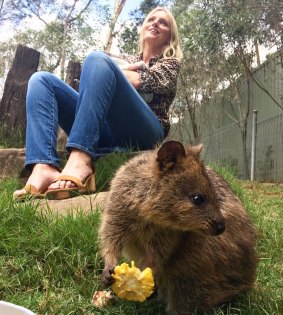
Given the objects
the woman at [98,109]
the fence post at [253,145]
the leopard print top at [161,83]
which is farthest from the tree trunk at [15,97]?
the fence post at [253,145]

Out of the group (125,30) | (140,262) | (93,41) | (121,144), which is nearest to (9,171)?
(121,144)

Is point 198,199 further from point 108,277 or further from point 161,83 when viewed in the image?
point 161,83

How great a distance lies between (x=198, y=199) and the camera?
223 centimetres

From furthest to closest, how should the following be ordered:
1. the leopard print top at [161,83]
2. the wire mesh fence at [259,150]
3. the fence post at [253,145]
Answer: the fence post at [253,145]
the wire mesh fence at [259,150]
the leopard print top at [161,83]

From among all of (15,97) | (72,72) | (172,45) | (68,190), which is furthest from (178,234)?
(15,97)

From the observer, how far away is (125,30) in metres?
19.3

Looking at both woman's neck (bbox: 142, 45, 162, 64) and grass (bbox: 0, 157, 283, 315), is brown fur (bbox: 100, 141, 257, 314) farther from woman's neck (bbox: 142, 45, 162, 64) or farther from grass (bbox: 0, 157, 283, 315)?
woman's neck (bbox: 142, 45, 162, 64)

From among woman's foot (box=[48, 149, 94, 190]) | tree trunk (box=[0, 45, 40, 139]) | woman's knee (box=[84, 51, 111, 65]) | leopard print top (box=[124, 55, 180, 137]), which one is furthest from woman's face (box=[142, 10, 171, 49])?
tree trunk (box=[0, 45, 40, 139])

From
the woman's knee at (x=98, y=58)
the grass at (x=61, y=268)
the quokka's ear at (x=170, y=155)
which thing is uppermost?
the woman's knee at (x=98, y=58)

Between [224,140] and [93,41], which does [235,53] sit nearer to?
[224,140]

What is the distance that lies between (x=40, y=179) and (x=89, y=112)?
59 cm

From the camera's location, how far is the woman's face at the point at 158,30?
4469mm

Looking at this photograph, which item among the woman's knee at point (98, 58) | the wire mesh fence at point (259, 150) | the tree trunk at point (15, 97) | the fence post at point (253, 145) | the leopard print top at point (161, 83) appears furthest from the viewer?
the fence post at point (253, 145)

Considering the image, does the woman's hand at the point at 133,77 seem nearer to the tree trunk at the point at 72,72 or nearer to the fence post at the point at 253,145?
the tree trunk at the point at 72,72
